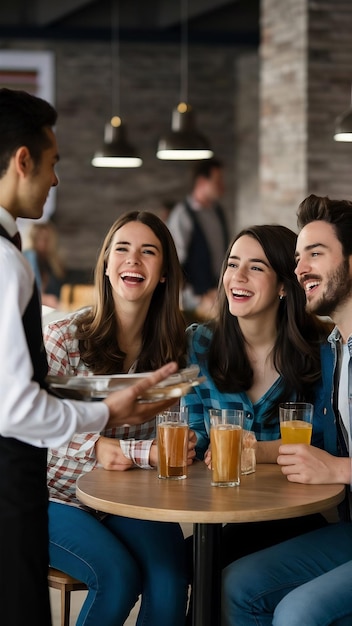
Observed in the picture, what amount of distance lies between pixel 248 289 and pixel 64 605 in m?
1.02

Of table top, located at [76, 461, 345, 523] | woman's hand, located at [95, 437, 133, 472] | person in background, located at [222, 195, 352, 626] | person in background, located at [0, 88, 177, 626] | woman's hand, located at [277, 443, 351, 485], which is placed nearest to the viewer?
person in background, located at [0, 88, 177, 626]

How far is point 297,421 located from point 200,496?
1.31ft

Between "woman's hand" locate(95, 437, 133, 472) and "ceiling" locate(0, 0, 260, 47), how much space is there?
856 cm

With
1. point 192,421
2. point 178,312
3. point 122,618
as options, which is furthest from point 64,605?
point 178,312

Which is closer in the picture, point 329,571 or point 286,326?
point 329,571

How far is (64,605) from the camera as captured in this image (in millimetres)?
2777

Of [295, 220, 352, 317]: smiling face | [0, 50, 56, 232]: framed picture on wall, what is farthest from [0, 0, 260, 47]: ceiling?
[295, 220, 352, 317]: smiling face

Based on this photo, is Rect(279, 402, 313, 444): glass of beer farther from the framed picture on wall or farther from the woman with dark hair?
the framed picture on wall

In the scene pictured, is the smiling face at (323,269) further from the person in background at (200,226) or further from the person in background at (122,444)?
the person in background at (200,226)

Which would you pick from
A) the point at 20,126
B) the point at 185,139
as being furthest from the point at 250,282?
the point at 185,139

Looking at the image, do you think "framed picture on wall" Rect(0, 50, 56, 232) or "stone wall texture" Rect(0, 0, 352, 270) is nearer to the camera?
"framed picture on wall" Rect(0, 50, 56, 232)

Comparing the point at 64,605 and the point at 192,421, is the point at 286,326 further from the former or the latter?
the point at 64,605

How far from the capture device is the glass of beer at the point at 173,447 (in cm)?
247

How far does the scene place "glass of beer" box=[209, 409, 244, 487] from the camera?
2404mm
